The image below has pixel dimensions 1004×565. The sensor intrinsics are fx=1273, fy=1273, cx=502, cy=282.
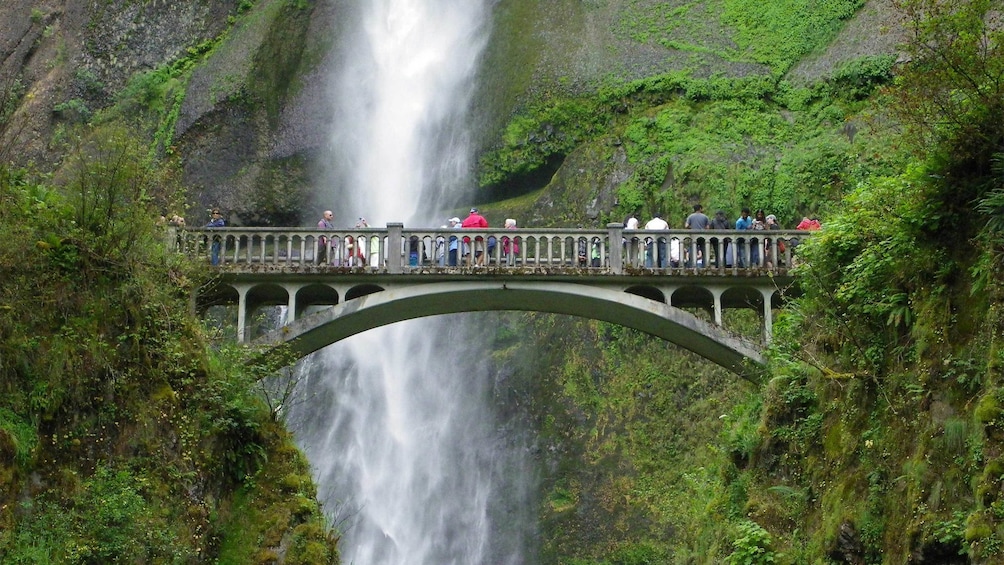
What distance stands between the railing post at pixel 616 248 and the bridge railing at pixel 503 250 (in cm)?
2

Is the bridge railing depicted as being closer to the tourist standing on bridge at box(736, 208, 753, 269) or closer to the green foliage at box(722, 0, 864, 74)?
the tourist standing on bridge at box(736, 208, 753, 269)

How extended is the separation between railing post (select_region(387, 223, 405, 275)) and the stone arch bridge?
0.06 feet

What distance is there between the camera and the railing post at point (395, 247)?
24203 mm

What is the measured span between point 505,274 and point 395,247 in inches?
85.6

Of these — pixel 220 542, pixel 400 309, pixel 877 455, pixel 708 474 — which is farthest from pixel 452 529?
pixel 877 455

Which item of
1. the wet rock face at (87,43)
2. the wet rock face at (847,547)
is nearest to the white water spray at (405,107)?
the wet rock face at (87,43)

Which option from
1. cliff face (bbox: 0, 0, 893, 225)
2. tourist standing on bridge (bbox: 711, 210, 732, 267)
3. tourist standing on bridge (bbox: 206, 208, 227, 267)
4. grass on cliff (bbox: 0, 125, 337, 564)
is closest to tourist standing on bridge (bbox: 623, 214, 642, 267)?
tourist standing on bridge (bbox: 711, 210, 732, 267)

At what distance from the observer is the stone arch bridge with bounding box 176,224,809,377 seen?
2391 cm

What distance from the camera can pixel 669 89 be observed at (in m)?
35.7

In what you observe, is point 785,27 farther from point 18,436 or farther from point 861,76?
point 18,436

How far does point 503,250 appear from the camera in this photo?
24.8 meters

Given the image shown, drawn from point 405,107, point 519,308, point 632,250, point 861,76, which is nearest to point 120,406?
point 519,308

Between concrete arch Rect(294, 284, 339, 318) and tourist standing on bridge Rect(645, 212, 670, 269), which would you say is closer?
tourist standing on bridge Rect(645, 212, 670, 269)

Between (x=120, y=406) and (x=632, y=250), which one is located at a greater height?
(x=632, y=250)
